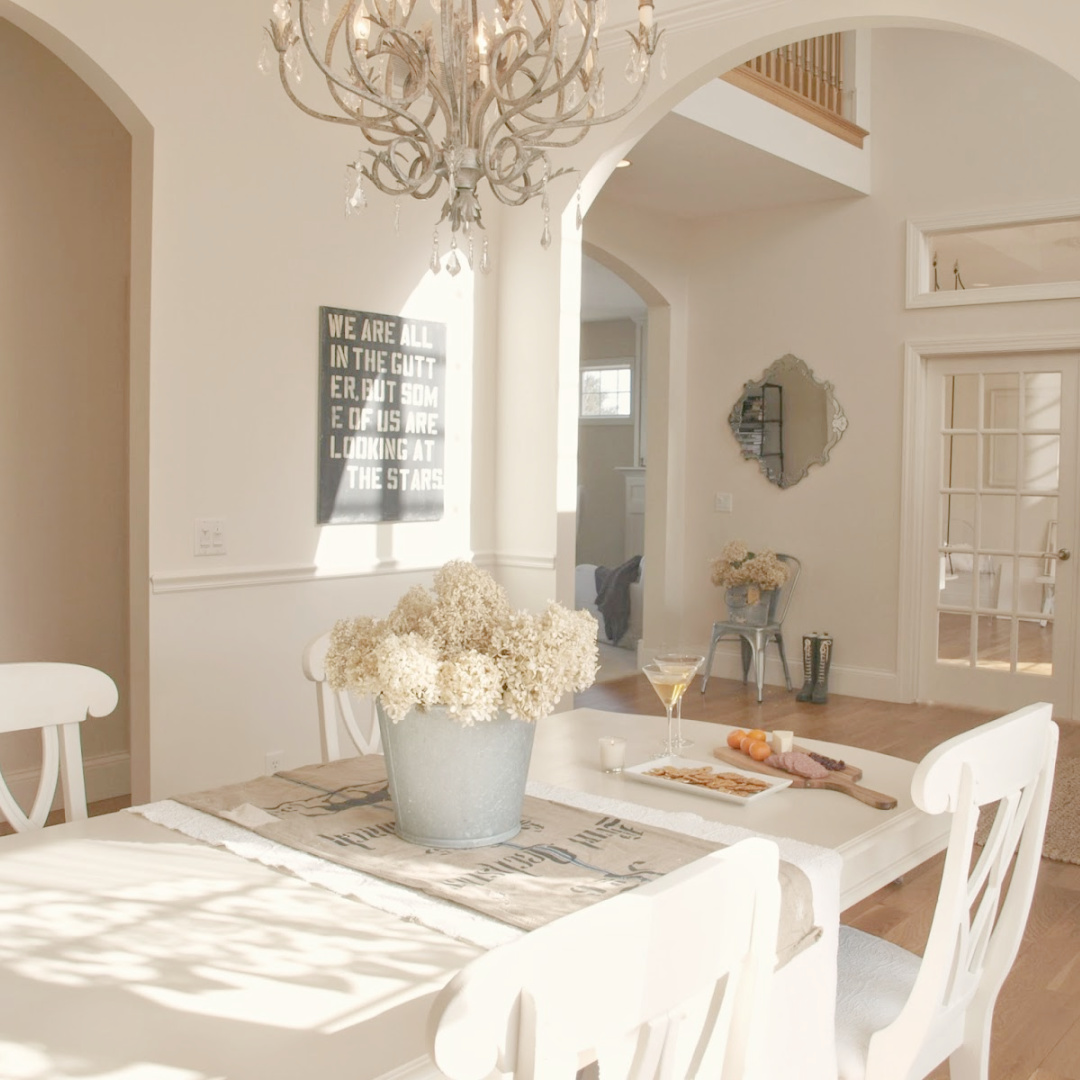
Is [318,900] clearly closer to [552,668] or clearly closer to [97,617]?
[552,668]

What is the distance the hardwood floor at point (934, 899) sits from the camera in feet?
8.57

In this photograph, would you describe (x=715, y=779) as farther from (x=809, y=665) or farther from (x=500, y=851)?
(x=809, y=665)

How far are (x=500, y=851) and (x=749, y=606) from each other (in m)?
5.02

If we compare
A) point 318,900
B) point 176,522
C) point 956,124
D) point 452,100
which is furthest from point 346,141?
point 956,124

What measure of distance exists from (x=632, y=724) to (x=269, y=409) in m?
1.81

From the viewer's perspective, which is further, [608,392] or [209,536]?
[608,392]

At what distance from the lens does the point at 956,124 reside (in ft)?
20.2

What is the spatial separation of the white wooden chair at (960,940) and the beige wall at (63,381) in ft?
10.5

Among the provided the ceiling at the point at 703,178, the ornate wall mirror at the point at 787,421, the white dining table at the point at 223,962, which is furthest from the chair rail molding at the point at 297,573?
the ornate wall mirror at the point at 787,421

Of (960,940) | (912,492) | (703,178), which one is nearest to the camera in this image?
(960,940)

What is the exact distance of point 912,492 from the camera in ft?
20.8

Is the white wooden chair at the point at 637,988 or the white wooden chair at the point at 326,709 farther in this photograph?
the white wooden chair at the point at 326,709

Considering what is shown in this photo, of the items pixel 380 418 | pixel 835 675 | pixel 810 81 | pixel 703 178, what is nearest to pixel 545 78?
pixel 380 418

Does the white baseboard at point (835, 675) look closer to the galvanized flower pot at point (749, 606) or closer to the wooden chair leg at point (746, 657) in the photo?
the wooden chair leg at point (746, 657)
